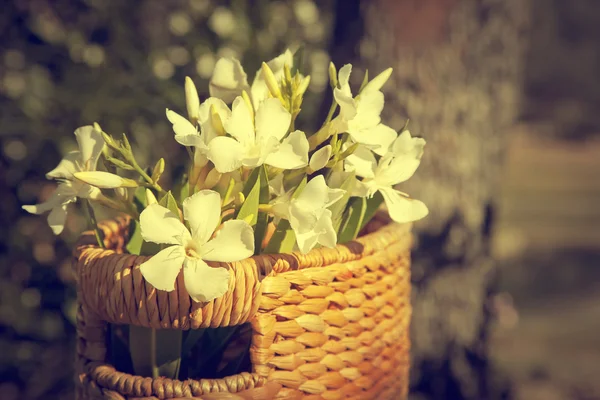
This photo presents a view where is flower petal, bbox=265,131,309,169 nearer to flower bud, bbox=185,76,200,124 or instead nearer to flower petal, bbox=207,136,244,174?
flower petal, bbox=207,136,244,174

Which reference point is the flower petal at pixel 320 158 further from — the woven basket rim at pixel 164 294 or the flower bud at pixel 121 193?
the flower bud at pixel 121 193

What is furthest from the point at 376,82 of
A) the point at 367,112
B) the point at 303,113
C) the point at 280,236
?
the point at 303,113

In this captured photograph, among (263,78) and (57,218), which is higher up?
(263,78)

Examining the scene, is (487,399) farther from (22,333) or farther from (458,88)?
(22,333)

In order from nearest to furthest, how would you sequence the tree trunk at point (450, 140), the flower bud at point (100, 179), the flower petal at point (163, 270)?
the flower petal at point (163, 270)
the flower bud at point (100, 179)
the tree trunk at point (450, 140)

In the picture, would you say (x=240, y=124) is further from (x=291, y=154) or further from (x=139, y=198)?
(x=139, y=198)

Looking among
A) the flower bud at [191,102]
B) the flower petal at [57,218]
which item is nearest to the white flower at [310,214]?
the flower bud at [191,102]
